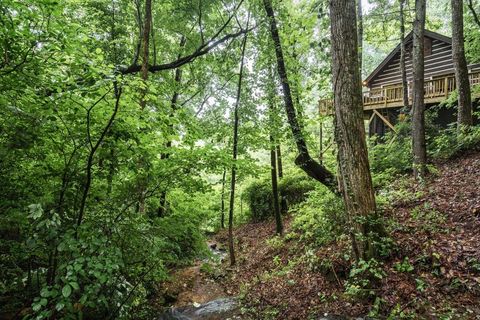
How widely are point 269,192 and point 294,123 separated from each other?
6365 mm

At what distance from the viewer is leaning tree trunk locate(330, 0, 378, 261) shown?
4.71 m

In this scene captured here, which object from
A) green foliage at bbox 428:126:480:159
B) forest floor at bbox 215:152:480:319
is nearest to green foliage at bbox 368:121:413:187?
green foliage at bbox 428:126:480:159

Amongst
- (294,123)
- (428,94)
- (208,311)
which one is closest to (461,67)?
(428,94)

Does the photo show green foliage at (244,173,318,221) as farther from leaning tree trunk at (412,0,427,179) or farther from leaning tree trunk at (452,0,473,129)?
leaning tree trunk at (452,0,473,129)

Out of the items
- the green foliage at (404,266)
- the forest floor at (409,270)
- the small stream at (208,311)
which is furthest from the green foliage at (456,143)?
the small stream at (208,311)

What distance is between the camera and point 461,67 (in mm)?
9297

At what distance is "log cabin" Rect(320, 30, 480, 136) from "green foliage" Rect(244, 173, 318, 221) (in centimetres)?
363

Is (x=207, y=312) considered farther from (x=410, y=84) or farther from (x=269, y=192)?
A: (x=410, y=84)

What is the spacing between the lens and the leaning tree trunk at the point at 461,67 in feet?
30.5

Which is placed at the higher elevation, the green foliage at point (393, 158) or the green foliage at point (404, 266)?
the green foliage at point (393, 158)

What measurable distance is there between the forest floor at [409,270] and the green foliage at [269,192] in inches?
189

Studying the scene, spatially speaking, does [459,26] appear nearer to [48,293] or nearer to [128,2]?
[128,2]

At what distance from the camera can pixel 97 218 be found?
329 cm

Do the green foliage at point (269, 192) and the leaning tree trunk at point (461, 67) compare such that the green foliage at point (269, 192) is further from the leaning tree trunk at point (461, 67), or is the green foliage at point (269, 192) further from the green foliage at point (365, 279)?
the green foliage at point (365, 279)
